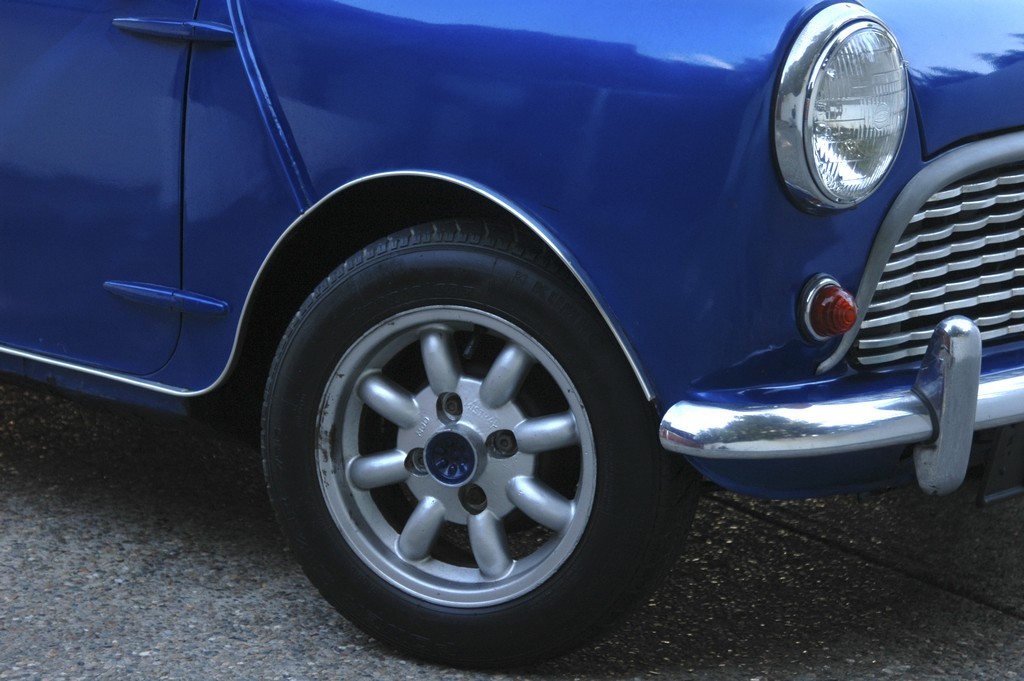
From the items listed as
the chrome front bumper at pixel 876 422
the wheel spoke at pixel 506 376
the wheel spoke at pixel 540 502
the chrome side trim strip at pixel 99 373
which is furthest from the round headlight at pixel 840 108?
the chrome side trim strip at pixel 99 373

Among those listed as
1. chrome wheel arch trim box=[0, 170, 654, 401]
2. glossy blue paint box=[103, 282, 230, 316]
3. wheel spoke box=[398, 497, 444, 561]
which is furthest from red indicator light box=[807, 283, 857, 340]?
glossy blue paint box=[103, 282, 230, 316]

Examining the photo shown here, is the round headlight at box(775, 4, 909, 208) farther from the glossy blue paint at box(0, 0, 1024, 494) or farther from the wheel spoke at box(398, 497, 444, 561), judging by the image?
the wheel spoke at box(398, 497, 444, 561)

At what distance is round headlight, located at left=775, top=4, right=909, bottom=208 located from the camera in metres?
2.09

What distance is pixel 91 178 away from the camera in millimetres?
2666

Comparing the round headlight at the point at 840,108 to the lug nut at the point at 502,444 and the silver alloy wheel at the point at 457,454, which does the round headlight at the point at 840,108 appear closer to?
the silver alloy wheel at the point at 457,454

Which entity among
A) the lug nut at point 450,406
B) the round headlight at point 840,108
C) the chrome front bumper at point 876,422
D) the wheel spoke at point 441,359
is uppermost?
the round headlight at point 840,108

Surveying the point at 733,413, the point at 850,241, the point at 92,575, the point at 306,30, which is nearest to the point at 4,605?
the point at 92,575

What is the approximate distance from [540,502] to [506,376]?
212 mm

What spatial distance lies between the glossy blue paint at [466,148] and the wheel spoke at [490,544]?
428 mm

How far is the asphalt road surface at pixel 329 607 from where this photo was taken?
2.57 m

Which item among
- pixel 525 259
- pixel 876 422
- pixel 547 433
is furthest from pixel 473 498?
pixel 876 422

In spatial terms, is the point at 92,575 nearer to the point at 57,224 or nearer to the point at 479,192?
the point at 57,224

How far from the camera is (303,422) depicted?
251cm

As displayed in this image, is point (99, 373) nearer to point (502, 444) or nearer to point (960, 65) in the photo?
point (502, 444)
